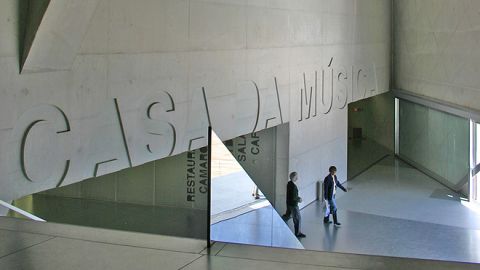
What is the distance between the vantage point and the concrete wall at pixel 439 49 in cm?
1734

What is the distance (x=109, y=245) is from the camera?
3951mm

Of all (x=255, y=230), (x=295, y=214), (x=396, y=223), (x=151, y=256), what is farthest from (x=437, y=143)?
(x=151, y=256)

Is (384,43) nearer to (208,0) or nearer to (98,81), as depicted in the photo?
(208,0)

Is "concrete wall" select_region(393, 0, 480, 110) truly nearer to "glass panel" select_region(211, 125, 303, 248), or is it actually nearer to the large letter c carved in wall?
"glass panel" select_region(211, 125, 303, 248)

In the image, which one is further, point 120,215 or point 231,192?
point 120,215

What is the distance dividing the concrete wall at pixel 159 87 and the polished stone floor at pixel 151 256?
3095 millimetres

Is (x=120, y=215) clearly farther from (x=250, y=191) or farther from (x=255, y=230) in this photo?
(x=250, y=191)

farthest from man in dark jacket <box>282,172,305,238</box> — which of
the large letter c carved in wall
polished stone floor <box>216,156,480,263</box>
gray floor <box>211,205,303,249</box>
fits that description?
the large letter c carved in wall

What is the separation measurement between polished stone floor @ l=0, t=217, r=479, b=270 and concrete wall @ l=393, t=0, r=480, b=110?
47.4 feet

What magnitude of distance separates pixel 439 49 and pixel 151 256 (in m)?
17.7

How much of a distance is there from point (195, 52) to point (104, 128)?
8.72ft

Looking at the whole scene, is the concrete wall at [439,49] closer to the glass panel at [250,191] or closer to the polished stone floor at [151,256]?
the glass panel at [250,191]

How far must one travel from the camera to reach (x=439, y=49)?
1972cm

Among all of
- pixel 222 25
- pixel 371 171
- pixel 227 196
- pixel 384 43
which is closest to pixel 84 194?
pixel 222 25
